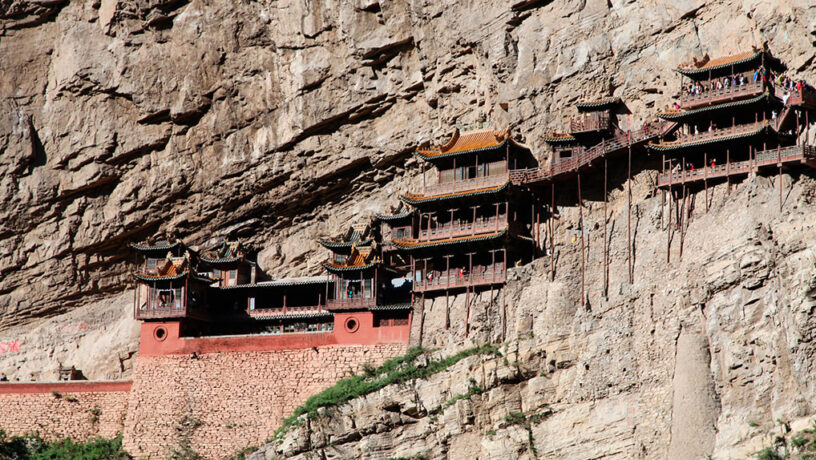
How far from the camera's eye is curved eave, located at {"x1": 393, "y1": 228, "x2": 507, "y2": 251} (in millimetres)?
56188

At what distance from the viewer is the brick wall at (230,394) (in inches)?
2216

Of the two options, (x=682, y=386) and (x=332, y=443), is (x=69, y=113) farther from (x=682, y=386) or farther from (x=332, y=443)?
(x=682, y=386)

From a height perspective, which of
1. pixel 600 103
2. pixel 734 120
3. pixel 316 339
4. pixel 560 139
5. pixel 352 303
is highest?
pixel 600 103

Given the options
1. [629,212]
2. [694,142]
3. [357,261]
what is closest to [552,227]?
[629,212]

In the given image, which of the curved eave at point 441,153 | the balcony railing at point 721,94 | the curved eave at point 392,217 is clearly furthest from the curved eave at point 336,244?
the balcony railing at point 721,94

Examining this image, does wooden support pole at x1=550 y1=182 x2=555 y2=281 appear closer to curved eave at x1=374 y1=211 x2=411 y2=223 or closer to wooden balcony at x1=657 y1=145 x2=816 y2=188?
wooden balcony at x1=657 y1=145 x2=816 y2=188

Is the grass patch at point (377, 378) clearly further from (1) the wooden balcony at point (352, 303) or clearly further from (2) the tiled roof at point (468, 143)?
(2) the tiled roof at point (468, 143)

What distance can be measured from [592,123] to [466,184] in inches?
249

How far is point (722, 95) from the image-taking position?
5234cm

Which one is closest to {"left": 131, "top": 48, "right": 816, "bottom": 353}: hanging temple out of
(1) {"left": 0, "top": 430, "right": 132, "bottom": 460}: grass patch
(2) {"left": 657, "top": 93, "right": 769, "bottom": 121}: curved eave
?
(2) {"left": 657, "top": 93, "right": 769, "bottom": 121}: curved eave

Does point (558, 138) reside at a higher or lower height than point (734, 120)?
lower

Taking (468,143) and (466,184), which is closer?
(466,184)

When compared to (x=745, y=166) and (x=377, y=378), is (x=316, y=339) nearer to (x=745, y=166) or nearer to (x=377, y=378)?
(x=377, y=378)

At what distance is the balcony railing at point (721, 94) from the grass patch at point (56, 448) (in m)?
27.5
